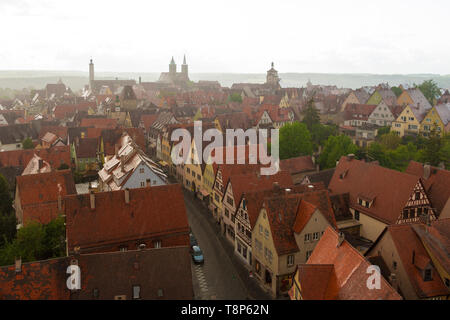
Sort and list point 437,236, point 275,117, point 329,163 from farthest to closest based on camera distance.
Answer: point 275,117
point 329,163
point 437,236

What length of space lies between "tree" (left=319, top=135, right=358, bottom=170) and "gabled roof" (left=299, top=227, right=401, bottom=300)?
38030mm

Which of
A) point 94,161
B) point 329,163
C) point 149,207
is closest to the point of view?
point 149,207

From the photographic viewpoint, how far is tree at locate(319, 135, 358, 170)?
67.4m

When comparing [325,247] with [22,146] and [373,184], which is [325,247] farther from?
[22,146]

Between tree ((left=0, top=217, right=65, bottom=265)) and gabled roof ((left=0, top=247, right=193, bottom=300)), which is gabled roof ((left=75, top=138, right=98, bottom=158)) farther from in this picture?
gabled roof ((left=0, top=247, right=193, bottom=300))

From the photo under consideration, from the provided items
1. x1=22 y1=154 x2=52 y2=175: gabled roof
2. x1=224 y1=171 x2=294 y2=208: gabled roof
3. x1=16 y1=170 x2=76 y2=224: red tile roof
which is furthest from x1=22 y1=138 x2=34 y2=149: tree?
x1=224 y1=171 x2=294 y2=208: gabled roof

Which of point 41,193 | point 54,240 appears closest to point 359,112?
point 41,193

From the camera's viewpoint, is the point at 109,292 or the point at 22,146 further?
the point at 22,146

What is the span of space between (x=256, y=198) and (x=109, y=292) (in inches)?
768

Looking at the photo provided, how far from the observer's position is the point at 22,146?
320 feet

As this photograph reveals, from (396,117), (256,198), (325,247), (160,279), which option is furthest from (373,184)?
(396,117)

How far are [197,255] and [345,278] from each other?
71.8ft
